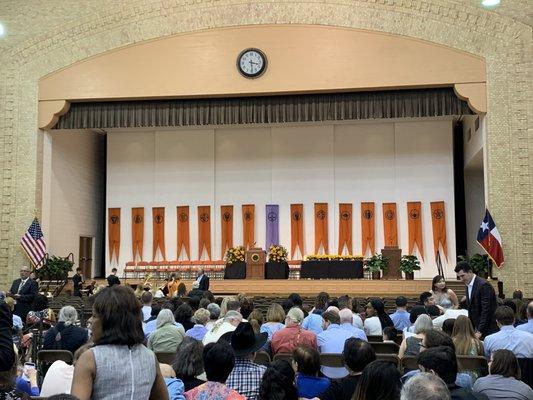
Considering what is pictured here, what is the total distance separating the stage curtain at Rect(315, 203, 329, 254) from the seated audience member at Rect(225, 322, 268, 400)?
19.0 m

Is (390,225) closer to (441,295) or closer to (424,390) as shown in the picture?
(441,295)

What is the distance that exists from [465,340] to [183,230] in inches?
760

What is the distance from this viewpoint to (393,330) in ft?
23.1

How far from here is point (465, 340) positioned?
17.4 ft

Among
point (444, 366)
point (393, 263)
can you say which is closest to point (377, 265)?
point (393, 263)

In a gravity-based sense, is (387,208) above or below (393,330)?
above

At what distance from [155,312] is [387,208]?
16027mm

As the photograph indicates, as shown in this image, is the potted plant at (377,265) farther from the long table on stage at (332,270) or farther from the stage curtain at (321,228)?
the stage curtain at (321,228)

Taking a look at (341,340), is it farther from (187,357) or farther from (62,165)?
(62,165)

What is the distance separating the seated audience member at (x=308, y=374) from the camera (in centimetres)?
402

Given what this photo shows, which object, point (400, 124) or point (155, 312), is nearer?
point (155, 312)

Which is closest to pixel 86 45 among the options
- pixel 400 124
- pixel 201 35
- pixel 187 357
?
pixel 201 35

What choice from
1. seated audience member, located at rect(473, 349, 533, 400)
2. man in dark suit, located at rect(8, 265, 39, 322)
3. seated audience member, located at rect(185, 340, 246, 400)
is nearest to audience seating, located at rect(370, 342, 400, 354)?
seated audience member, located at rect(473, 349, 533, 400)

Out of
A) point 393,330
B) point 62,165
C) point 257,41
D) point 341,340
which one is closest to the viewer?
point 341,340
